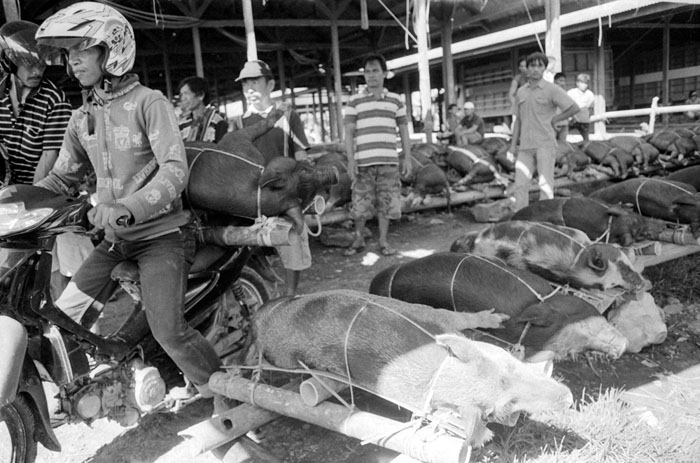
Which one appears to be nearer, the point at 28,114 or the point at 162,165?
the point at 162,165

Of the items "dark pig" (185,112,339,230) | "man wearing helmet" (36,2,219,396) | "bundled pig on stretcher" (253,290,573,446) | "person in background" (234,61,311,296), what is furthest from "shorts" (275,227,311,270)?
"man wearing helmet" (36,2,219,396)

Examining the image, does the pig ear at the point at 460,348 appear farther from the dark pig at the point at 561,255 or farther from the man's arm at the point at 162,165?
the dark pig at the point at 561,255

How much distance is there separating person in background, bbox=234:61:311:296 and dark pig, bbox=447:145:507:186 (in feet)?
13.7

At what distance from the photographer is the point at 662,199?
5238 millimetres

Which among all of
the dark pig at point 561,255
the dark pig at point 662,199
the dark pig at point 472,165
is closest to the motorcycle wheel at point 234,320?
the dark pig at point 561,255

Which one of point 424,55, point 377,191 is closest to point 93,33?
point 377,191

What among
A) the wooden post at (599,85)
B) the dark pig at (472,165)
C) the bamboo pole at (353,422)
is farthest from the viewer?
the wooden post at (599,85)

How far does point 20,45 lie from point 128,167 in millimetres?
1360

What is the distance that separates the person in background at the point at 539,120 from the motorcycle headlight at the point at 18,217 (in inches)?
207

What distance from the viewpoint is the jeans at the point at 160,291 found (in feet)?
8.25

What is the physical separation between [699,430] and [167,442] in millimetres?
2631

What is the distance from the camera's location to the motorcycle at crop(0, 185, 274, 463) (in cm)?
230

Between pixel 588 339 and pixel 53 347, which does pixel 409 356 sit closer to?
pixel 588 339

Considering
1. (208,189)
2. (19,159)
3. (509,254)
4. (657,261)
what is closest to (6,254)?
(208,189)
